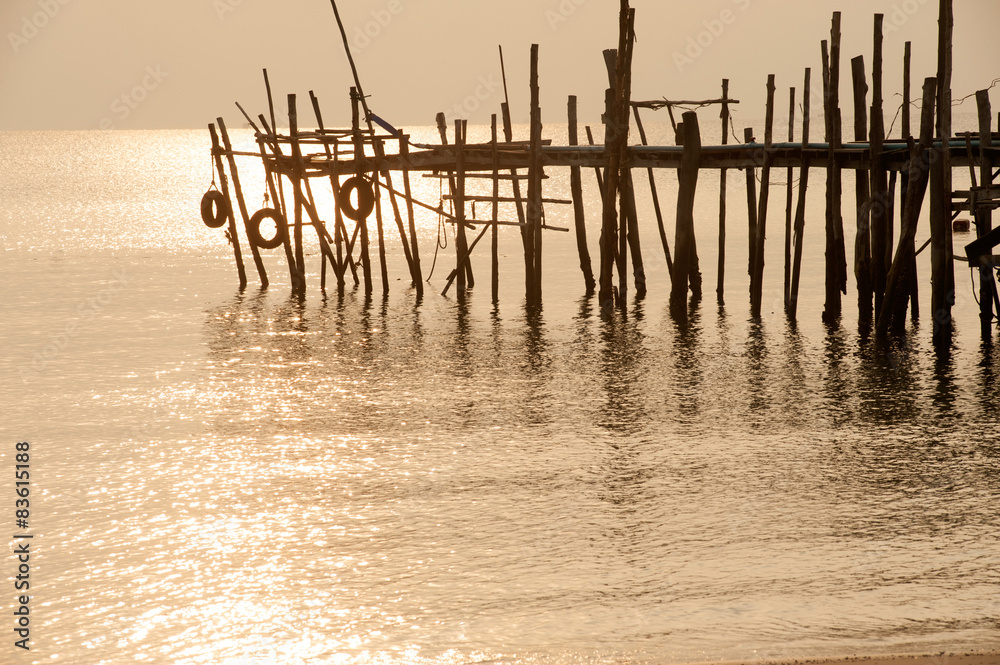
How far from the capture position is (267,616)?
6.29m

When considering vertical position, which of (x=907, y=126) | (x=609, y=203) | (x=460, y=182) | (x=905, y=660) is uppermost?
(x=907, y=126)

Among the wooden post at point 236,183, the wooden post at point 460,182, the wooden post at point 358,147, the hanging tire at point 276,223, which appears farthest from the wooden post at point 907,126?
the hanging tire at point 276,223

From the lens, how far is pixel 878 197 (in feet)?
48.0

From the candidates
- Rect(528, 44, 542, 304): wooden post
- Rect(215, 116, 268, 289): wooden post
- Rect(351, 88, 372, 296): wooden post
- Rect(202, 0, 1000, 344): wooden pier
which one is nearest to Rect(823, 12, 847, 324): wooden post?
Rect(202, 0, 1000, 344): wooden pier

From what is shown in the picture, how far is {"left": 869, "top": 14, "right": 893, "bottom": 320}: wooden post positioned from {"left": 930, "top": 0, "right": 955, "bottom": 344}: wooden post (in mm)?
1038

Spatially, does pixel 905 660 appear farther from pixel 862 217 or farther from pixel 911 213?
pixel 862 217

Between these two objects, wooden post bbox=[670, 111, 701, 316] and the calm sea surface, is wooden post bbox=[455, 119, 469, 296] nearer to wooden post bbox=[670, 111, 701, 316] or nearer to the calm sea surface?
the calm sea surface

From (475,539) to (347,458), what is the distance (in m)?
2.48

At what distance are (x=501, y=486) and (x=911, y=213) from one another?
7311 millimetres

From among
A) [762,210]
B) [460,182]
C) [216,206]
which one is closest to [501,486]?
[762,210]

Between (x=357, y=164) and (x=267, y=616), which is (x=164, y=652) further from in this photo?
(x=357, y=164)

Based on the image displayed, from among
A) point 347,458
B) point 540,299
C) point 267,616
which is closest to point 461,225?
point 540,299

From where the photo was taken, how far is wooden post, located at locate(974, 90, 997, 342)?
13164mm

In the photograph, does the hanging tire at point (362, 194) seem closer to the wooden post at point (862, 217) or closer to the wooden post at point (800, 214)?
the wooden post at point (800, 214)
